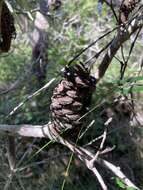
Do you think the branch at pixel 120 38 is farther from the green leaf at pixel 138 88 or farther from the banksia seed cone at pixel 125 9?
the green leaf at pixel 138 88

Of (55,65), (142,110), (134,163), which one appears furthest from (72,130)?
(55,65)

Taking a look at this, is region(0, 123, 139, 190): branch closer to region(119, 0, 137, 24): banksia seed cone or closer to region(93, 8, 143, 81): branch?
region(93, 8, 143, 81): branch

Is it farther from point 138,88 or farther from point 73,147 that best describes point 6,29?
point 138,88

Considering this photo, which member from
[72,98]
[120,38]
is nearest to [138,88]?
[72,98]

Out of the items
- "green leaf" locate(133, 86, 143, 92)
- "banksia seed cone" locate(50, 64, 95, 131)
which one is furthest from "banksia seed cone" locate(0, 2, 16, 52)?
"green leaf" locate(133, 86, 143, 92)

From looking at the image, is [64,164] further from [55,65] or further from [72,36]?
[72,36]

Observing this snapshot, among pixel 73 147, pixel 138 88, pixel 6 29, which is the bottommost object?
pixel 73 147
